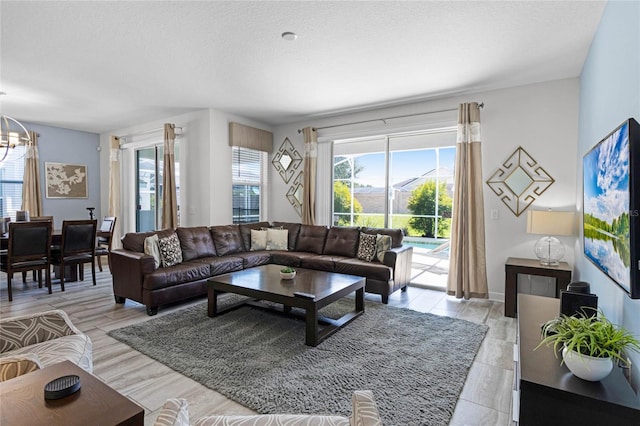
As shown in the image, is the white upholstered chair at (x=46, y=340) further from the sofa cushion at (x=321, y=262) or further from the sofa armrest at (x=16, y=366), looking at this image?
the sofa cushion at (x=321, y=262)

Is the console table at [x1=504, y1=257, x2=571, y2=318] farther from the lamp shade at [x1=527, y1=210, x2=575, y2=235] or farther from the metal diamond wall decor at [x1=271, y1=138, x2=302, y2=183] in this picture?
the metal diamond wall decor at [x1=271, y1=138, x2=302, y2=183]

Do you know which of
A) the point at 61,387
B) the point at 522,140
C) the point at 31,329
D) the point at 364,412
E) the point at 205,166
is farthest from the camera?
the point at 205,166

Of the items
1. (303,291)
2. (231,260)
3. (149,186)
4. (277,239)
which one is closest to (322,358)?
(303,291)

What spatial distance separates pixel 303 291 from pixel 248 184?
3599 mm

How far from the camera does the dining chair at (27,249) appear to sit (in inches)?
158

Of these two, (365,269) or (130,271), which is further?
(365,269)

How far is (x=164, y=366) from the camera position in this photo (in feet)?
8.13

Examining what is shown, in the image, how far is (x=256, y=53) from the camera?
128 inches

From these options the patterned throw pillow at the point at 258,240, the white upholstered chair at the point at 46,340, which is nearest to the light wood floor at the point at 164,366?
the white upholstered chair at the point at 46,340

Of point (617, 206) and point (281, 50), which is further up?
point (281, 50)

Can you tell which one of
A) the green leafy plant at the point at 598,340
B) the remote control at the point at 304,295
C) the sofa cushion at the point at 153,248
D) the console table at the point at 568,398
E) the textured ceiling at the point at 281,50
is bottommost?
the console table at the point at 568,398

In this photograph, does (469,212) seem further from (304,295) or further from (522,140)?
(304,295)

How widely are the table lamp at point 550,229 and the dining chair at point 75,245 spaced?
572cm

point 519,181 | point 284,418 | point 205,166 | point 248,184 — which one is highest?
point 205,166
